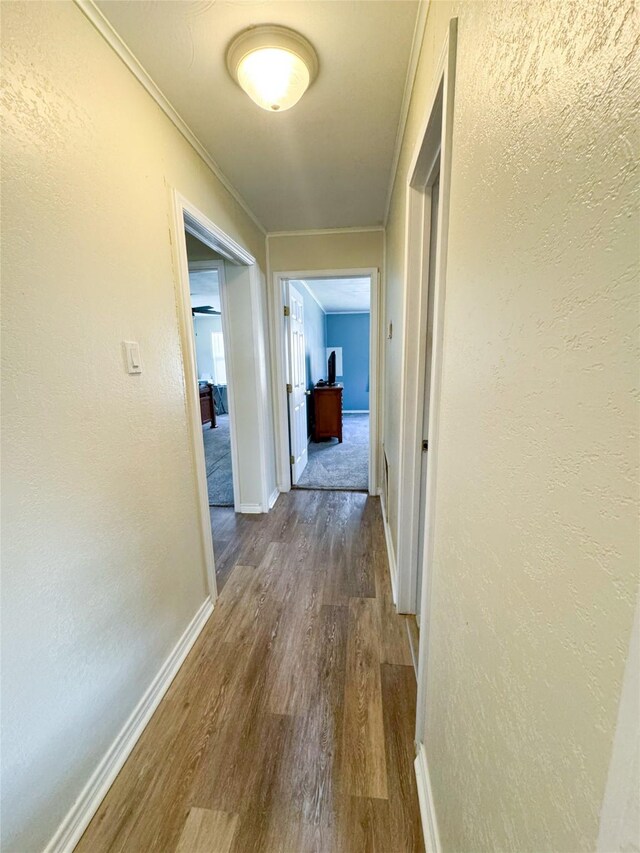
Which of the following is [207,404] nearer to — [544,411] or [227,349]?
[227,349]

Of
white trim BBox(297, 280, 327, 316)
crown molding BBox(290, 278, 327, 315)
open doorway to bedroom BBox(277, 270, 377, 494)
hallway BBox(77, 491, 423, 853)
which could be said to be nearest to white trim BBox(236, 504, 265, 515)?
open doorway to bedroom BBox(277, 270, 377, 494)

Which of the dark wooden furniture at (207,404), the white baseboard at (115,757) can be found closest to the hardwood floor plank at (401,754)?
the white baseboard at (115,757)

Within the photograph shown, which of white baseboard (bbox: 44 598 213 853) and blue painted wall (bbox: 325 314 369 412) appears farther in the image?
blue painted wall (bbox: 325 314 369 412)

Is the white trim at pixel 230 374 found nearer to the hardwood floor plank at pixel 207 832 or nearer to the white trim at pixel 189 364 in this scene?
the white trim at pixel 189 364

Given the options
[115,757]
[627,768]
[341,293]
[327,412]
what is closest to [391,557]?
[115,757]

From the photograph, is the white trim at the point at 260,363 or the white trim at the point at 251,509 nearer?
the white trim at the point at 260,363

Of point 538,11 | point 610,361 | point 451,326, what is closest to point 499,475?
point 610,361

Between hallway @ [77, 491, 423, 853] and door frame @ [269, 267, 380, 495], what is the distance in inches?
51.9

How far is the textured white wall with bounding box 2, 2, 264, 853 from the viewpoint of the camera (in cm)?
84

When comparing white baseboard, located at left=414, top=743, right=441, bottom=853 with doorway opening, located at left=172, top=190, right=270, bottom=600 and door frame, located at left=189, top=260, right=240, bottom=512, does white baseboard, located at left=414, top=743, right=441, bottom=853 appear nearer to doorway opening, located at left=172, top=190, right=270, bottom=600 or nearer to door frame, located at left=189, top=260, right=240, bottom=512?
doorway opening, located at left=172, top=190, right=270, bottom=600

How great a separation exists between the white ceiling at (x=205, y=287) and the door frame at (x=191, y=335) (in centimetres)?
220

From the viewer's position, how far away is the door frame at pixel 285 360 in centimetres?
291

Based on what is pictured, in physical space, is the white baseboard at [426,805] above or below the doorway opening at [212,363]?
below

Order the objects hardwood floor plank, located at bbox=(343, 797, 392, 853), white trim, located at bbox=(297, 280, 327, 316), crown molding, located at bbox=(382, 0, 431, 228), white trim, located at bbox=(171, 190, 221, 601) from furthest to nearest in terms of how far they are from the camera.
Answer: white trim, located at bbox=(297, 280, 327, 316) < white trim, located at bbox=(171, 190, 221, 601) < crown molding, located at bbox=(382, 0, 431, 228) < hardwood floor plank, located at bbox=(343, 797, 392, 853)
